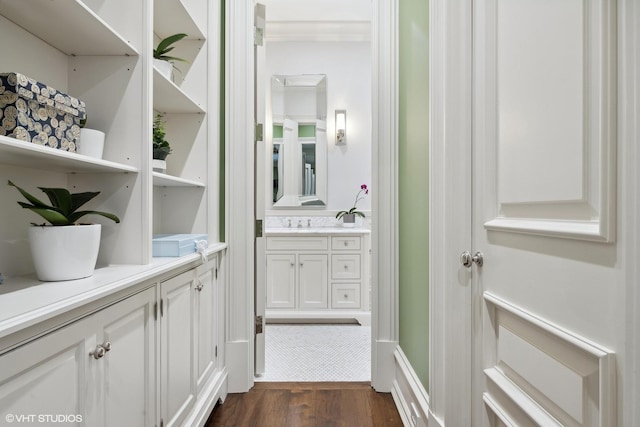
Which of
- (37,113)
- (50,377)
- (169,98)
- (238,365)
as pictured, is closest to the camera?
(50,377)

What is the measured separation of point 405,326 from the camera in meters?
1.82

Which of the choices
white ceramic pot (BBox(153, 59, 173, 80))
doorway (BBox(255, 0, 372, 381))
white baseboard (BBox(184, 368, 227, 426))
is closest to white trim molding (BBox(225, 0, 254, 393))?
white baseboard (BBox(184, 368, 227, 426))

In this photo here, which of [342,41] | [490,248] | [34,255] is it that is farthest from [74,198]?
[342,41]

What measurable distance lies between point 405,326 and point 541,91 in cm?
138

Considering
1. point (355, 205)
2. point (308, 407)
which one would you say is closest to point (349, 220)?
point (355, 205)

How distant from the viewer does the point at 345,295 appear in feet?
10.4

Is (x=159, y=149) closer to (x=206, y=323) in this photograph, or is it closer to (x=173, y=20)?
(x=173, y=20)

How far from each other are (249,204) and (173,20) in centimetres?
100

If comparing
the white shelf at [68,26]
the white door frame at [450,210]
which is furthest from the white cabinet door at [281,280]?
the white shelf at [68,26]

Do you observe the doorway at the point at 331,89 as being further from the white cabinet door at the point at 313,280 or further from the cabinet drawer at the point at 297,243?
the white cabinet door at the point at 313,280

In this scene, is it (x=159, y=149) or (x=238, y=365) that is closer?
(x=159, y=149)

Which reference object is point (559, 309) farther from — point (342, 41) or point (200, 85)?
point (342, 41)

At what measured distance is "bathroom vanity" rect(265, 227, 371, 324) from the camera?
125 inches

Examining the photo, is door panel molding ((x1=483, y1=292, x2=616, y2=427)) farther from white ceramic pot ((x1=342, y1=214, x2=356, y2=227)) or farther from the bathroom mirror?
the bathroom mirror
